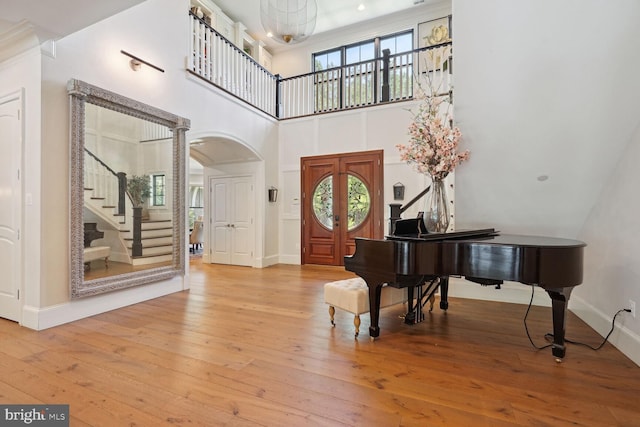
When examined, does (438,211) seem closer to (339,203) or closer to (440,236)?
(440,236)

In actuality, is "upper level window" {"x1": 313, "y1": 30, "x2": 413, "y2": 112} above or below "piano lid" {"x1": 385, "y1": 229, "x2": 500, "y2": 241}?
above

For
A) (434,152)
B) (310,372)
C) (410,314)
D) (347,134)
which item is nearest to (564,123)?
(434,152)

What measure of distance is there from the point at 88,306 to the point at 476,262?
13.2 ft

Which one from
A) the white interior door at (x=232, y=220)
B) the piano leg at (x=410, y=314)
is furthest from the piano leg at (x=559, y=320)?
the white interior door at (x=232, y=220)

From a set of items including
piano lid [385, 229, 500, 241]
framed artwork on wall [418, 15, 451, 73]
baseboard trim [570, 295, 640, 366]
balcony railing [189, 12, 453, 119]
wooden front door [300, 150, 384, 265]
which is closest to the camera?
baseboard trim [570, 295, 640, 366]

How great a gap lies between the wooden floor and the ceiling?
6661 mm

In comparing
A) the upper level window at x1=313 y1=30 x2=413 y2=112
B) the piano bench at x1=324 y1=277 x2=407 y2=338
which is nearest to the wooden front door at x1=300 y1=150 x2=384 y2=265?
the upper level window at x1=313 y1=30 x2=413 y2=112

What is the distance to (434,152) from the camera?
2904 millimetres

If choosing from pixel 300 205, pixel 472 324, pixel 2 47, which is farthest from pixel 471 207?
pixel 2 47

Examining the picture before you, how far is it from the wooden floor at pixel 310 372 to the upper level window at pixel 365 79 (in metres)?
4.62

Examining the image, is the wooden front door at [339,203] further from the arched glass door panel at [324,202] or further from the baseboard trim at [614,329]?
the baseboard trim at [614,329]

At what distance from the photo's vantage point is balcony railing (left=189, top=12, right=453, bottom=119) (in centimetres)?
539

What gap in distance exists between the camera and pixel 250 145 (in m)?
6.22

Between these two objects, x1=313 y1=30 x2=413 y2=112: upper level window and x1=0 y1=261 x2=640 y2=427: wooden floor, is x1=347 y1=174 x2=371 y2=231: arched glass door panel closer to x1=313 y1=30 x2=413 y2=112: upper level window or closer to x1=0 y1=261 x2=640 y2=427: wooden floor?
x1=313 y1=30 x2=413 y2=112: upper level window
